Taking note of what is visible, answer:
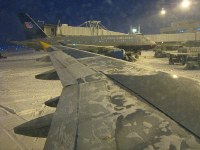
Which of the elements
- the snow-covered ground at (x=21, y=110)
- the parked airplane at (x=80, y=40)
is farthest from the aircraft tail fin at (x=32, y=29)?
the snow-covered ground at (x=21, y=110)

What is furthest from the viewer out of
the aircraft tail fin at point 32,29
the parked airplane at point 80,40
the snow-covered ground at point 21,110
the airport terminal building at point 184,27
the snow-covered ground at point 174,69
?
the airport terminal building at point 184,27

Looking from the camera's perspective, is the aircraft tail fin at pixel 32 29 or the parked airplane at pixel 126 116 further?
the aircraft tail fin at pixel 32 29

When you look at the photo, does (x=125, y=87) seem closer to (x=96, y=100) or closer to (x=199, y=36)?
(x=96, y=100)

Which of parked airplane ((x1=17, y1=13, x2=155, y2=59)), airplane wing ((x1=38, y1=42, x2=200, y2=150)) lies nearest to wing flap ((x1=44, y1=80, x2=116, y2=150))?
airplane wing ((x1=38, y1=42, x2=200, y2=150))

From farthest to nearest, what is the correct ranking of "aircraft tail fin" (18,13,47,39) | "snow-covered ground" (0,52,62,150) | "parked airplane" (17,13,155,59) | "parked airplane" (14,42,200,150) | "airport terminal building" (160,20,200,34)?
"airport terminal building" (160,20,200,34), "aircraft tail fin" (18,13,47,39), "parked airplane" (17,13,155,59), "snow-covered ground" (0,52,62,150), "parked airplane" (14,42,200,150)

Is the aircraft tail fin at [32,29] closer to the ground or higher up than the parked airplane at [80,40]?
higher up

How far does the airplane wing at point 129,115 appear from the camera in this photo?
177 cm

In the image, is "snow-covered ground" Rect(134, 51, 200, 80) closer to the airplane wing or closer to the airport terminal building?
the airplane wing

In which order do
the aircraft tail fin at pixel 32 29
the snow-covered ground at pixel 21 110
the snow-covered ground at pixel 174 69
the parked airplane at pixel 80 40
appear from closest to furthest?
the snow-covered ground at pixel 21 110 < the snow-covered ground at pixel 174 69 < the parked airplane at pixel 80 40 < the aircraft tail fin at pixel 32 29

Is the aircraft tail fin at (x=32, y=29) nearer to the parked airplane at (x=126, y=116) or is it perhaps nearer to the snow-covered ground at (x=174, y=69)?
the snow-covered ground at (x=174, y=69)

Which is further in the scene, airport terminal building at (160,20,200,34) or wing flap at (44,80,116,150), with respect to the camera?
Result: airport terminal building at (160,20,200,34)

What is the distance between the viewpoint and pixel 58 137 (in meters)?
1.93

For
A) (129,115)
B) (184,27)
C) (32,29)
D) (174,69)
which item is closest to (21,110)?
(129,115)

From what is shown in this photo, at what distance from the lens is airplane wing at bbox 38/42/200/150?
1.77 m
